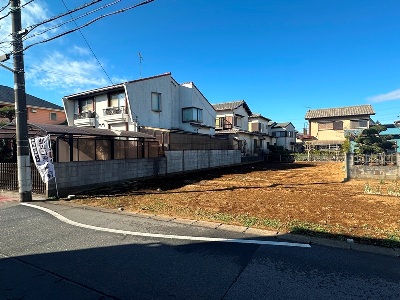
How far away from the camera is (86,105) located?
22.8 meters

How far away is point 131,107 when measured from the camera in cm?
1936

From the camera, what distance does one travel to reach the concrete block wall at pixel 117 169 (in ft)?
33.4

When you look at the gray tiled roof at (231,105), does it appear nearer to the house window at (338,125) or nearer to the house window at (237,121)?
the house window at (237,121)

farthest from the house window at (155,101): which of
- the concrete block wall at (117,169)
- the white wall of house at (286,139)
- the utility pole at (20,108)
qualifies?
the white wall of house at (286,139)

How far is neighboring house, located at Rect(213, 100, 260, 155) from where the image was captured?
31.5m

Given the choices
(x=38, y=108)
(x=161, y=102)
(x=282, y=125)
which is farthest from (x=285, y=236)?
(x=282, y=125)

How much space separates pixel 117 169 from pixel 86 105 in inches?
500

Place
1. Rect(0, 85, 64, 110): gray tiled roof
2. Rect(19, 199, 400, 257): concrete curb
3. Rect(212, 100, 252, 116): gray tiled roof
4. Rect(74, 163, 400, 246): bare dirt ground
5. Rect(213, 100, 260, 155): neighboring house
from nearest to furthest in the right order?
Rect(19, 199, 400, 257): concrete curb → Rect(74, 163, 400, 246): bare dirt ground → Rect(0, 85, 64, 110): gray tiled roof → Rect(213, 100, 260, 155): neighboring house → Rect(212, 100, 252, 116): gray tiled roof

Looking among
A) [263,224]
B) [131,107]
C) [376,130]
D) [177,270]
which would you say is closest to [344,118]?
[376,130]

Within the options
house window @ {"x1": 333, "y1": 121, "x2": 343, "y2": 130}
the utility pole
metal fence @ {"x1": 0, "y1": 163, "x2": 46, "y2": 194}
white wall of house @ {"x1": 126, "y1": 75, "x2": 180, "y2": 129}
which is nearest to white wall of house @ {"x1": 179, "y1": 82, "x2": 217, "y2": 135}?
white wall of house @ {"x1": 126, "y1": 75, "x2": 180, "y2": 129}

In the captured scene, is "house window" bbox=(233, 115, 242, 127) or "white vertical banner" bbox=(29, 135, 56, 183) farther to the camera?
"house window" bbox=(233, 115, 242, 127)

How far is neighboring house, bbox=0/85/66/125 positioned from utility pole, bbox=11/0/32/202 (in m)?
19.5

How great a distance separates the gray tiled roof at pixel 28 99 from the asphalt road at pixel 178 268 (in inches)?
1013

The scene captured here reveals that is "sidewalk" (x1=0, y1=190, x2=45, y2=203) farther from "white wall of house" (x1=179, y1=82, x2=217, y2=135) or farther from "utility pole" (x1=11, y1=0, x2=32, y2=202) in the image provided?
"white wall of house" (x1=179, y1=82, x2=217, y2=135)
